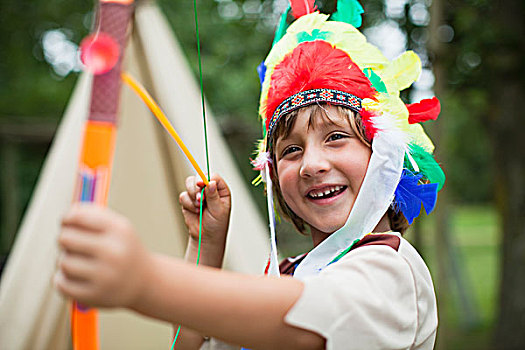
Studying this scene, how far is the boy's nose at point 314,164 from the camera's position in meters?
1.15

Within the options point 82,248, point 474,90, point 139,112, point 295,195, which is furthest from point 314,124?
point 474,90

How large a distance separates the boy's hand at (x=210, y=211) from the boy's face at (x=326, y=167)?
0.16m

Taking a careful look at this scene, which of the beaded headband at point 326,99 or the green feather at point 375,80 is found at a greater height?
the green feather at point 375,80

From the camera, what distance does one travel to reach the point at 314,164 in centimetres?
114

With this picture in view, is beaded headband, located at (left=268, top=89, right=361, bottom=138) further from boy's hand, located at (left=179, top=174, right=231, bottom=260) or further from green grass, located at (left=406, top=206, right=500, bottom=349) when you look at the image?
green grass, located at (left=406, top=206, right=500, bottom=349)

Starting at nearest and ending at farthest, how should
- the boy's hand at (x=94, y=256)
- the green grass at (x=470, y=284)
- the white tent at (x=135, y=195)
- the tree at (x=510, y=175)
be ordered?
the boy's hand at (x=94, y=256) < the white tent at (x=135, y=195) < the tree at (x=510, y=175) < the green grass at (x=470, y=284)

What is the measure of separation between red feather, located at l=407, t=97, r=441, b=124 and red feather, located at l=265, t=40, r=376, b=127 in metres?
0.16

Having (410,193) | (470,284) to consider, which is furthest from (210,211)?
(470,284)

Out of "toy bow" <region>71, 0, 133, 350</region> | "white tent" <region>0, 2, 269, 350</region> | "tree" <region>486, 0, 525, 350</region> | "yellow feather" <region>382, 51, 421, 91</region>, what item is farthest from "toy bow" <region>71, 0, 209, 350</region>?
"tree" <region>486, 0, 525, 350</region>

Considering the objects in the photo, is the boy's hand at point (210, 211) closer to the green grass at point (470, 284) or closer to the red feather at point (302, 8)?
the red feather at point (302, 8)

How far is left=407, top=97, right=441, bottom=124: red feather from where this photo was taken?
1.33m

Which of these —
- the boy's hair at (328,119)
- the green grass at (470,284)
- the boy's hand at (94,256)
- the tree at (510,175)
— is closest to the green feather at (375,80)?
the boy's hair at (328,119)

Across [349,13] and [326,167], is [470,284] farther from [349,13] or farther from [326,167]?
[326,167]

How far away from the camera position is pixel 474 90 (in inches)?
150
